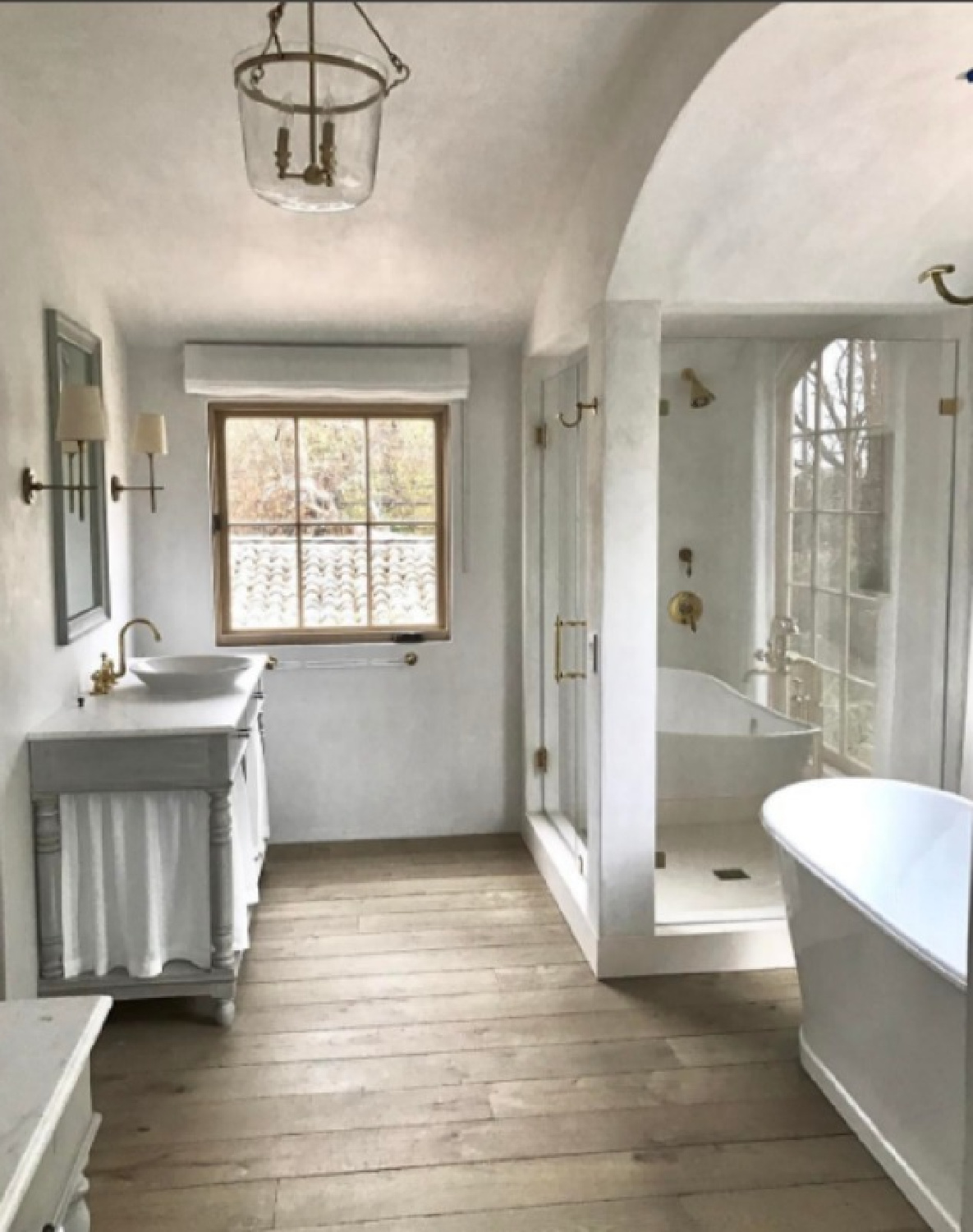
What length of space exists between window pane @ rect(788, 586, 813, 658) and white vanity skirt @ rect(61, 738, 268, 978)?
6.41 ft

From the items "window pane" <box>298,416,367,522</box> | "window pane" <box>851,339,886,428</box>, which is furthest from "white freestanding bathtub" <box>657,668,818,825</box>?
"window pane" <box>298,416,367,522</box>

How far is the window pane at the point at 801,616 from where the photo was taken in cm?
363

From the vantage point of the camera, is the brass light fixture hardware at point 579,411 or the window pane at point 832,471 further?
the window pane at point 832,471

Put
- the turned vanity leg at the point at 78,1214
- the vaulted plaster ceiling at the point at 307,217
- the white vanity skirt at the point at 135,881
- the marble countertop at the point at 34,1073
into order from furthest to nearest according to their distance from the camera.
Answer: the white vanity skirt at the point at 135,881 → the vaulted plaster ceiling at the point at 307,217 → the turned vanity leg at the point at 78,1214 → the marble countertop at the point at 34,1073

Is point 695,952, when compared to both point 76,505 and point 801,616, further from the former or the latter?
point 76,505

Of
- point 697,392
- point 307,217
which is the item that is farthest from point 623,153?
point 307,217

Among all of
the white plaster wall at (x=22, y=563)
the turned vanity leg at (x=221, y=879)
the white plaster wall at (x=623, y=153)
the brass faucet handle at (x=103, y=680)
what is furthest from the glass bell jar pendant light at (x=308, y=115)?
the brass faucet handle at (x=103, y=680)

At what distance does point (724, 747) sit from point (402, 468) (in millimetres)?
1773

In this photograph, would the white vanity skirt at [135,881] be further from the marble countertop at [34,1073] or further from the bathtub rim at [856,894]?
the bathtub rim at [856,894]

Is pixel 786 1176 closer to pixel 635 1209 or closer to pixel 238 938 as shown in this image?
pixel 635 1209

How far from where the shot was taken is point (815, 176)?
2.71 m

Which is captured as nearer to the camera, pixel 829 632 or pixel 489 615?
pixel 829 632

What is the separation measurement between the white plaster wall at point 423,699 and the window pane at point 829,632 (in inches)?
54.2

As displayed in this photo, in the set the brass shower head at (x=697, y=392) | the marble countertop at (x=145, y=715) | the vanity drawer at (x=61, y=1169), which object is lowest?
the vanity drawer at (x=61, y=1169)
